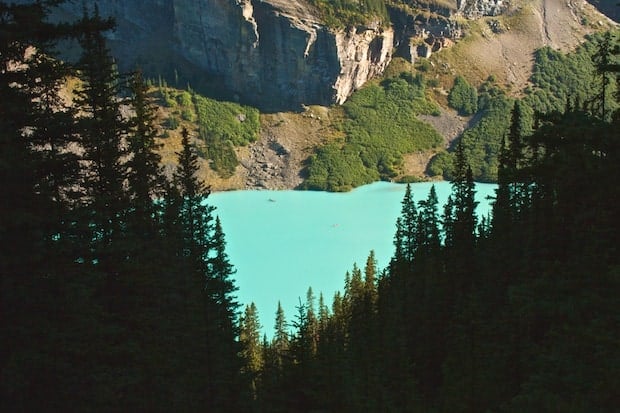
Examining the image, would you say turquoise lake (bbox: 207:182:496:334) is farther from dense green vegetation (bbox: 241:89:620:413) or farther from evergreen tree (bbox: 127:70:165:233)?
evergreen tree (bbox: 127:70:165:233)

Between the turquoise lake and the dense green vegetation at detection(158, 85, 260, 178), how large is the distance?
15973 millimetres

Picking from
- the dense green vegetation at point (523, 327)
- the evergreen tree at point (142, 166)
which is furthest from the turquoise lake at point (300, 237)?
the evergreen tree at point (142, 166)

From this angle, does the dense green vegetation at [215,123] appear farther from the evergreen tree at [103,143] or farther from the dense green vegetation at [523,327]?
the evergreen tree at [103,143]

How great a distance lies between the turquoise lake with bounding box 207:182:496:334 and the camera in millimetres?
88375

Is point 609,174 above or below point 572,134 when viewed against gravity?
below

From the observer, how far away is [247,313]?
65688 mm

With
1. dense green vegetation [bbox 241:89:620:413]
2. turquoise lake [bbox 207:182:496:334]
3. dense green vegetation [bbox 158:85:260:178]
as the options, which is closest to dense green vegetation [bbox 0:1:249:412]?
dense green vegetation [bbox 241:89:620:413]

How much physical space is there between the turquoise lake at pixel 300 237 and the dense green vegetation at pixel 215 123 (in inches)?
629

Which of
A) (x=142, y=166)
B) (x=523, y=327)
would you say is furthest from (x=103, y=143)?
(x=523, y=327)

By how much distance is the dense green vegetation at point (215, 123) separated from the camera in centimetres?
17850

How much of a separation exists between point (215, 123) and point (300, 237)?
88.5 m

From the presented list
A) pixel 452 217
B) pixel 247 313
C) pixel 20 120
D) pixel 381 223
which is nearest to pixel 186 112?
pixel 381 223

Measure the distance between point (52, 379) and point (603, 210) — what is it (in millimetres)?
12657

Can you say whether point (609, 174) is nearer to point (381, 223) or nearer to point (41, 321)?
point (41, 321)
